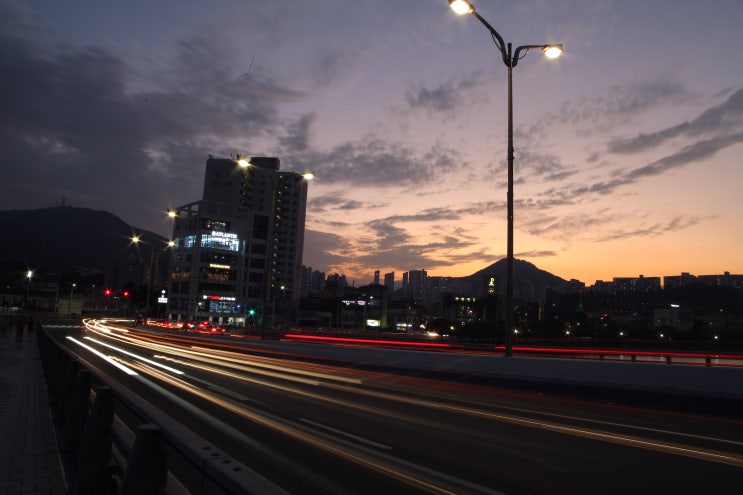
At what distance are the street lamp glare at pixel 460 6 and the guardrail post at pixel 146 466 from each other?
13.7 metres

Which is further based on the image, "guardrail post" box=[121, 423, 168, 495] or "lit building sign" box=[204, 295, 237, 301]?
"lit building sign" box=[204, 295, 237, 301]

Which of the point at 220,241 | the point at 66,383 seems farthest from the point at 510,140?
the point at 220,241

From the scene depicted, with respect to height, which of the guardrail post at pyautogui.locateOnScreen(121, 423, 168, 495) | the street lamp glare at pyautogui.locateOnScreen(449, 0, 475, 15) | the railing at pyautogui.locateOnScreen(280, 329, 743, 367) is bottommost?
the railing at pyautogui.locateOnScreen(280, 329, 743, 367)

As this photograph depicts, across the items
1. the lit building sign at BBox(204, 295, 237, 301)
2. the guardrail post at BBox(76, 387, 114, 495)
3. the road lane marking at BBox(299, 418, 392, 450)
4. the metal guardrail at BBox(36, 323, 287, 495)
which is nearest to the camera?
the metal guardrail at BBox(36, 323, 287, 495)

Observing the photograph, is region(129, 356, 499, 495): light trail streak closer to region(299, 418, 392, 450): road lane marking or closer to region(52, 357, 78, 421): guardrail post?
region(299, 418, 392, 450): road lane marking

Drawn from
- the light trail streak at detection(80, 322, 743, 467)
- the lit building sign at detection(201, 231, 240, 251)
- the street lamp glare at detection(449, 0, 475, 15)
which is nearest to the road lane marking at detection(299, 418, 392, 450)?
the light trail streak at detection(80, 322, 743, 467)

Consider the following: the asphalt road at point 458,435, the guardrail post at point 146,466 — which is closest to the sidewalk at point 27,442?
the asphalt road at point 458,435

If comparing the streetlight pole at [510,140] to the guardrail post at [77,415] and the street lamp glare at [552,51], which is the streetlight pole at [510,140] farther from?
the guardrail post at [77,415]

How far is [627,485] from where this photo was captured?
597 cm

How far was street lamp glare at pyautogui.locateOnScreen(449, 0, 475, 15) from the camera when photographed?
13.7 meters

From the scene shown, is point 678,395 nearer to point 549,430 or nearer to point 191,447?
point 549,430

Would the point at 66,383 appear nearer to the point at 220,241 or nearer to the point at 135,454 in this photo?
the point at 135,454

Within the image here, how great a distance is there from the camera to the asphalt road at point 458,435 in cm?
620

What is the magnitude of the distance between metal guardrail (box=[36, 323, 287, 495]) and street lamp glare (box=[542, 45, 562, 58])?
14.9m
